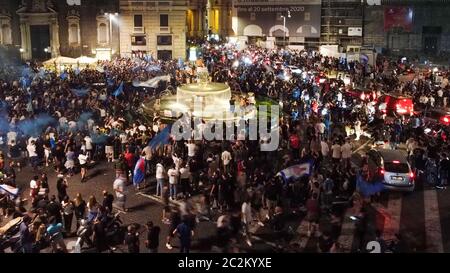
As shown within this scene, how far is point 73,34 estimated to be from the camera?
55.6 meters

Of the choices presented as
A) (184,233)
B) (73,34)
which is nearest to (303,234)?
(184,233)

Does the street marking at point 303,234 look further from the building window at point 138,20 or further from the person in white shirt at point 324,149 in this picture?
the building window at point 138,20

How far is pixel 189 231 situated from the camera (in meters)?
13.3

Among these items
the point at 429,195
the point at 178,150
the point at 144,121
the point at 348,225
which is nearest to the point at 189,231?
the point at 348,225

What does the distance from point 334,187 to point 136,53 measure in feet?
137

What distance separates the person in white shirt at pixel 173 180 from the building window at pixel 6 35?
41.8 metres

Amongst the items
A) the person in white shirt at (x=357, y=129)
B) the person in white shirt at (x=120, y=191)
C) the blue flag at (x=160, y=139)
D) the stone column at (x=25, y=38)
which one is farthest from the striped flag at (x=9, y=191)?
the stone column at (x=25, y=38)

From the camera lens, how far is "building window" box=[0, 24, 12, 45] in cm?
5275

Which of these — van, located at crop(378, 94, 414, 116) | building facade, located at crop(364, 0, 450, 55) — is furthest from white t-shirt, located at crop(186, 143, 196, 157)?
building facade, located at crop(364, 0, 450, 55)

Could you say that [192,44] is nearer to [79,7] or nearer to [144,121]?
[79,7]

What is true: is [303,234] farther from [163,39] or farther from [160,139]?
[163,39]

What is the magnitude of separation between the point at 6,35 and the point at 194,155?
40.7m

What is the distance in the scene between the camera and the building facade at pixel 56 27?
2099 inches

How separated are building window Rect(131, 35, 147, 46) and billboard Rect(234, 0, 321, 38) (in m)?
16.9
